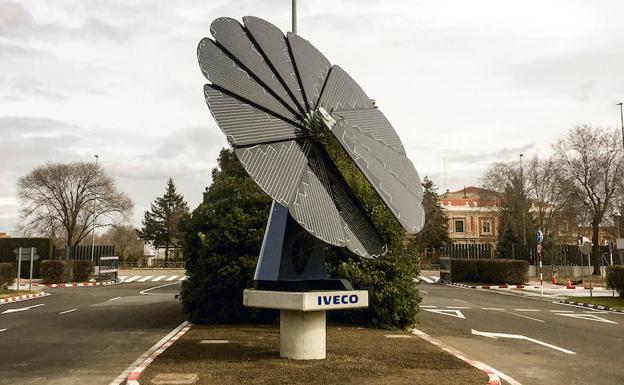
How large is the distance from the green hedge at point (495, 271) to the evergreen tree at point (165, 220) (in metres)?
56.2

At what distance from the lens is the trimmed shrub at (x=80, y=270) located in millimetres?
43156

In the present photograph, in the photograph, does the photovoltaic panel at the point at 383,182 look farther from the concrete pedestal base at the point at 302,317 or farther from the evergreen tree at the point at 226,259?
the evergreen tree at the point at 226,259

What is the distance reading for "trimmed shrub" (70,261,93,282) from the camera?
142 ft

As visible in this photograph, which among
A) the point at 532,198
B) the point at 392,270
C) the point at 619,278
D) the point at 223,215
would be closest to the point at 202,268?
the point at 223,215

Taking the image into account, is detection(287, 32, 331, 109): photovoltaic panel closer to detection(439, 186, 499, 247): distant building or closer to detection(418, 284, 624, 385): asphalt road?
detection(418, 284, 624, 385): asphalt road

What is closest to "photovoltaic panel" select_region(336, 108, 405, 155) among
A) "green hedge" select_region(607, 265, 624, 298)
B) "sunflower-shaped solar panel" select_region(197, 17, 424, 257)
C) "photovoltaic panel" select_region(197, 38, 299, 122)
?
"sunflower-shaped solar panel" select_region(197, 17, 424, 257)

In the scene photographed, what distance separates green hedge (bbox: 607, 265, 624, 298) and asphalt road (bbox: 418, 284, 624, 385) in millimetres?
4649

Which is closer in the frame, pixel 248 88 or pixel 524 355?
pixel 248 88

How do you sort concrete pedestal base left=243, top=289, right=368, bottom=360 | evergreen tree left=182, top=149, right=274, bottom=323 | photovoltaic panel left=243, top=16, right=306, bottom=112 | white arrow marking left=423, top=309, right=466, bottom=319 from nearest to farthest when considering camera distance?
1. concrete pedestal base left=243, top=289, right=368, bottom=360
2. photovoltaic panel left=243, top=16, right=306, bottom=112
3. evergreen tree left=182, top=149, right=274, bottom=323
4. white arrow marking left=423, top=309, right=466, bottom=319

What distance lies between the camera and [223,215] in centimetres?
1731

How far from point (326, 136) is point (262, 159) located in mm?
1845

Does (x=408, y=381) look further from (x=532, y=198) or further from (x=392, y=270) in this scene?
(x=532, y=198)

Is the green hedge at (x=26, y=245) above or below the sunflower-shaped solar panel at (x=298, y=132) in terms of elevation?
below

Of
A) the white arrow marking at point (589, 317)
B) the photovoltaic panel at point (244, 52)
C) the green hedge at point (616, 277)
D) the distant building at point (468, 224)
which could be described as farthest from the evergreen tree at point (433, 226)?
the photovoltaic panel at point (244, 52)
